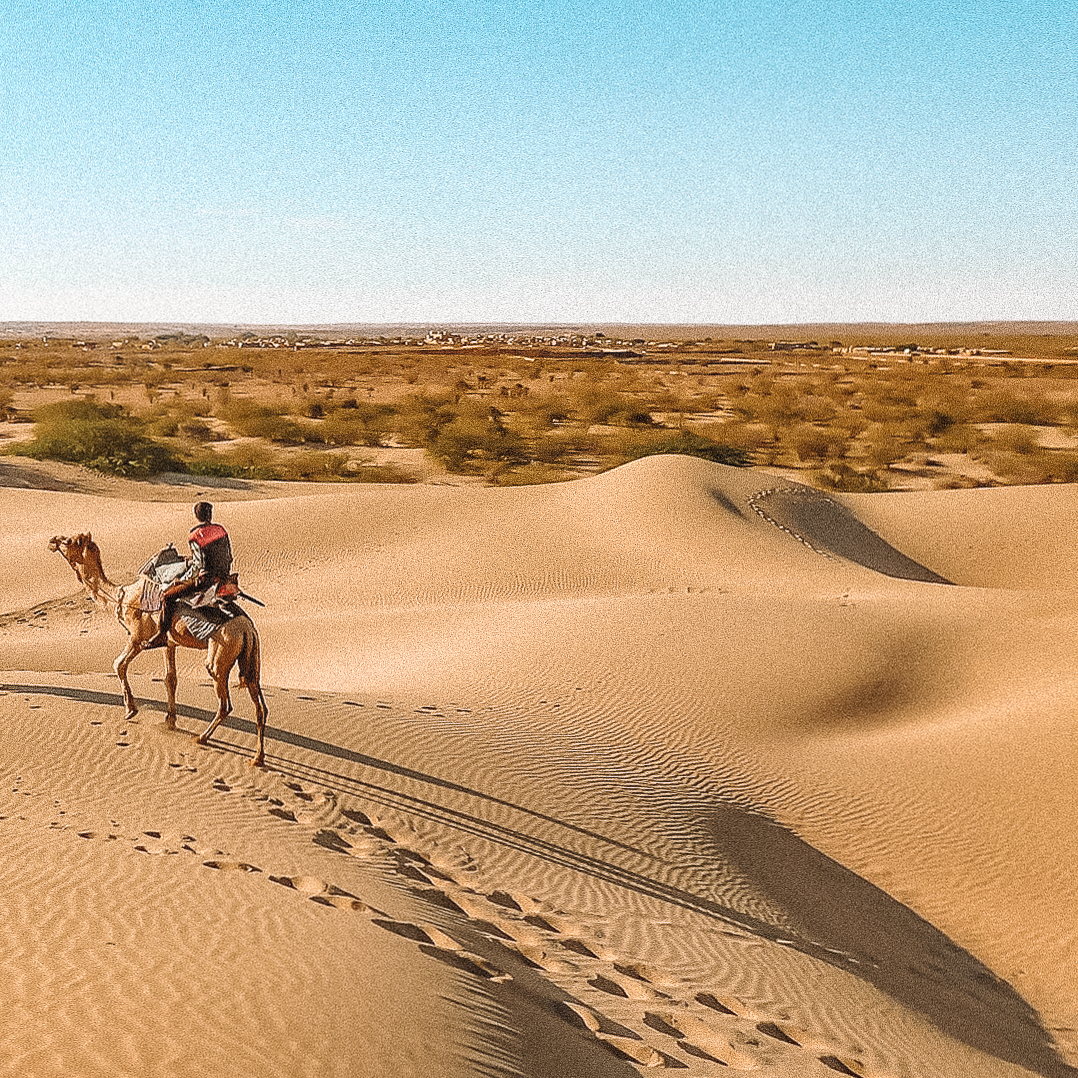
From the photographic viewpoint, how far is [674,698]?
14164 millimetres

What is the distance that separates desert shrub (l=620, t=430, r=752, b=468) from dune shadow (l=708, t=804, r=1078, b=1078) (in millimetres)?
28521

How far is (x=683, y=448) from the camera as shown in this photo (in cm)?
3912

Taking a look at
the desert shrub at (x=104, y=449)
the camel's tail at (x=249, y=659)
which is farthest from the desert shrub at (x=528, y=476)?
the camel's tail at (x=249, y=659)

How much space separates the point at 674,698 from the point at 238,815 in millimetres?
6798

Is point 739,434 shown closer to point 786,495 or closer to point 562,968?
point 786,495

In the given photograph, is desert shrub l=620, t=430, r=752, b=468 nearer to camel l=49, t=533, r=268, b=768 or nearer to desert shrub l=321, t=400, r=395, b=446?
desert shrub l=321, t=400, r=395, b=446

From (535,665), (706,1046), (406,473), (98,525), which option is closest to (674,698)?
(535,665)

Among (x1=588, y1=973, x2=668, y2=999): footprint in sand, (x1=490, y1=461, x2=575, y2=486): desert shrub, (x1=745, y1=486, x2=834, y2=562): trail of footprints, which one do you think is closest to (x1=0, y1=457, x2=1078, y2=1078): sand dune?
(x1=588, y1=973, x2=668, y2=999): footprint in sand

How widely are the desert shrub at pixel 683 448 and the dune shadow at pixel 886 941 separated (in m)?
28.5

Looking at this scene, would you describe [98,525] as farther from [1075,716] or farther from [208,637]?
[1075,716]

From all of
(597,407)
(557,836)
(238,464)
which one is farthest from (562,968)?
(597,407)

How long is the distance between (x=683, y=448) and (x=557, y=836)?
30.3m

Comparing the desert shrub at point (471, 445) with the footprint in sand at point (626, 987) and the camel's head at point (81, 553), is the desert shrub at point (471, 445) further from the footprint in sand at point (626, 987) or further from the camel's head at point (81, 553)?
the footprint in sand at point (626, 987)

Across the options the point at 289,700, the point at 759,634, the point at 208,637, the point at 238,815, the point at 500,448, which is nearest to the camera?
the point at 238,815
